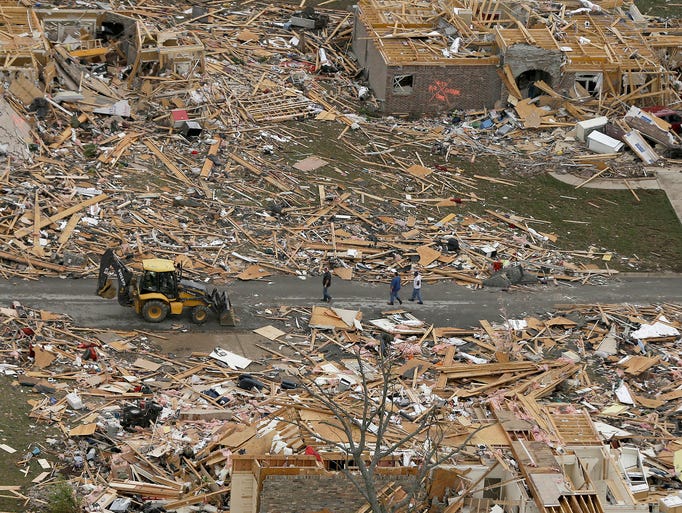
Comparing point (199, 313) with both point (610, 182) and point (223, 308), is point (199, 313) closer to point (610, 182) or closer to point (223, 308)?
point (223, 308)


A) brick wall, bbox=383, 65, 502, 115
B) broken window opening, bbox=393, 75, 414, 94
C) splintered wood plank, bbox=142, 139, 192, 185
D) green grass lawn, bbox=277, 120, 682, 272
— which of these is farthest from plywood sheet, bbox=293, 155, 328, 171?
broken window opening, bbox=393, 75, 414, 94

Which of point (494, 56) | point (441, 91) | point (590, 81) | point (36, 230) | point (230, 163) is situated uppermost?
point (494, 56)

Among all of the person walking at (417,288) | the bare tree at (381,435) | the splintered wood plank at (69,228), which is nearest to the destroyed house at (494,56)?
the person walking at (417,288)

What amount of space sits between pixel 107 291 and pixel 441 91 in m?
18.1

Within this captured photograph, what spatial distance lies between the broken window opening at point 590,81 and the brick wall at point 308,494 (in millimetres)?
27287

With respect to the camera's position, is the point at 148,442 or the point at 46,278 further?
the point at 46,278

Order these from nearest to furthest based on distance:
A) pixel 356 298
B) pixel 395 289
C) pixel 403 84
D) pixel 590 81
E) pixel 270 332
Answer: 1. pixel 270 332
2. pixel 395 289
3. pixel 356 298
4. pixel 403 84
5. pixel 590 81

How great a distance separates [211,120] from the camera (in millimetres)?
45688

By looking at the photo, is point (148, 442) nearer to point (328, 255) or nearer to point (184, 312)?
point (184, 312)

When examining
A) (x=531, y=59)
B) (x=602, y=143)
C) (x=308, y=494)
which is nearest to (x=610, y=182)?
(x=602, y=143)

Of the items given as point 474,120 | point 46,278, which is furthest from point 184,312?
point 474,120

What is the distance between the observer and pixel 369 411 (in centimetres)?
3153

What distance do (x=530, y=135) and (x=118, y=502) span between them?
2543cm

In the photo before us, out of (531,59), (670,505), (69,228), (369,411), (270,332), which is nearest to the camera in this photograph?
(670,505)
